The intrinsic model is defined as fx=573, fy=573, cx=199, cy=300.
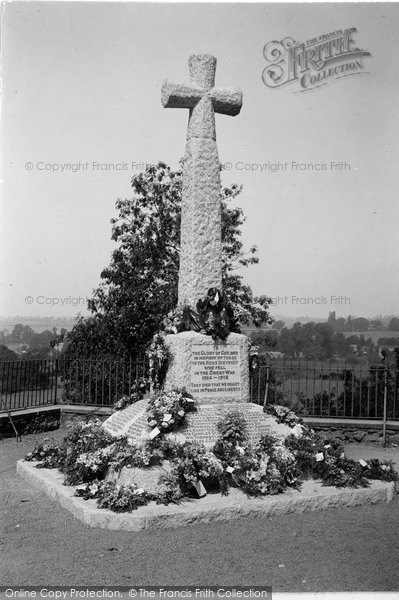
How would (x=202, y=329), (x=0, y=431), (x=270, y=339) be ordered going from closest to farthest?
1. (x=202, y=329)
2. (x=0, y=431)
3. (x=270, y=339)

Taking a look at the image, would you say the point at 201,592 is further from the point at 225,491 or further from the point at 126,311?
the point at 126,311

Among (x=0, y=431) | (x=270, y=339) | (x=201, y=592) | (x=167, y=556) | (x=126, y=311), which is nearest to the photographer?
(x=201, y=592)

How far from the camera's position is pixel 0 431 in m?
10.3

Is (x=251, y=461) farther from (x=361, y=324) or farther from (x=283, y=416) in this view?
(x=361, y=324)

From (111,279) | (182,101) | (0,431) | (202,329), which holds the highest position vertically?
(182,101)

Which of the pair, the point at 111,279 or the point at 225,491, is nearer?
the point at 225,491

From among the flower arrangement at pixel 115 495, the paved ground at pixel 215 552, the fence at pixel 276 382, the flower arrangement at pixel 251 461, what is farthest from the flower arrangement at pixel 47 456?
the fence at pixel 276 382

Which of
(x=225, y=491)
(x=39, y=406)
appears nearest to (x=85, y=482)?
(x=225, y=491)

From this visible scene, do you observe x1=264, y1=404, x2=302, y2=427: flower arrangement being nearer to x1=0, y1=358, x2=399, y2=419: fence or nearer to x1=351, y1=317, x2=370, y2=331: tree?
x1=0, y1=358, x2=399, y2=419: fence

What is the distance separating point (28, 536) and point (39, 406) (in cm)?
662

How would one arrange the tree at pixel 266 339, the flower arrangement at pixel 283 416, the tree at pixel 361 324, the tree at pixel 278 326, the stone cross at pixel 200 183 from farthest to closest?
1. the tree at pixel 361 324
2. the tree at pixel 278 326
3. the tree at pixel 266 339
4. the stone cross at pixel 200 183
5. the flower arrangement at pixel 283 416

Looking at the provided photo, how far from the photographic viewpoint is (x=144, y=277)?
1499 centimetres

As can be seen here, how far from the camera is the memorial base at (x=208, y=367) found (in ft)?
23.9

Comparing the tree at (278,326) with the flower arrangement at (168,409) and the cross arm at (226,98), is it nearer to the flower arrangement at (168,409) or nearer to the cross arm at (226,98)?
the cross arm at (226,98)
